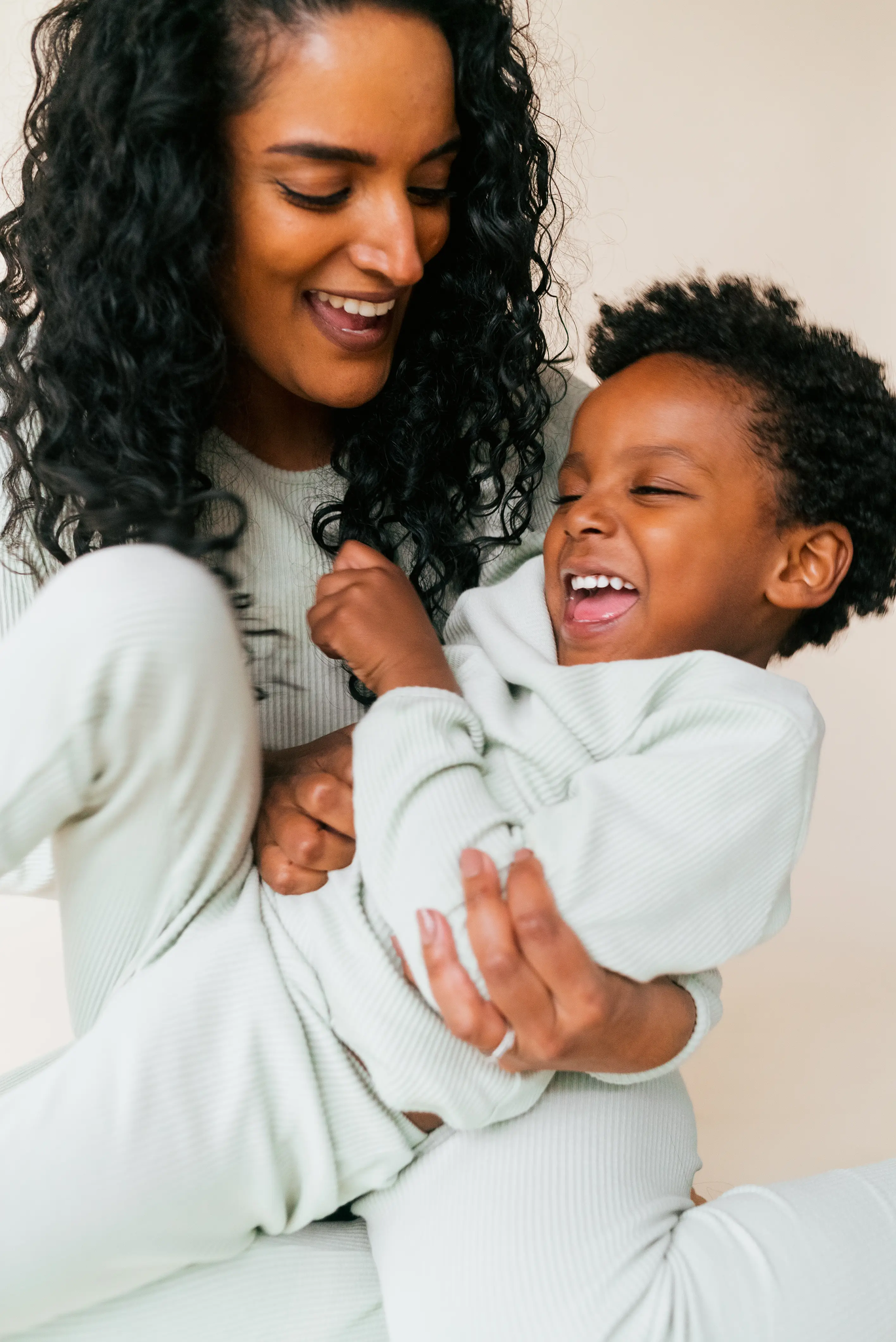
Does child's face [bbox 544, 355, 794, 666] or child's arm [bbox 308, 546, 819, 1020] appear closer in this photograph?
child's arm [bbox 308, 546, 819, 1020]

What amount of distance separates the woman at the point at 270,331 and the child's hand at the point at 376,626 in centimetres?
13

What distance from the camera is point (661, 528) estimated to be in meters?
1.44

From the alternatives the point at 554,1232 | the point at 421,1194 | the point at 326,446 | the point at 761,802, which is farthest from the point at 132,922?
the point at 326,446

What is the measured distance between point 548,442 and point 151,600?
0.86m

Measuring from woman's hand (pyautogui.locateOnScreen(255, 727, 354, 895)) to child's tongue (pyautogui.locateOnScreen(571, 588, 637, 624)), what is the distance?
31 centimetres

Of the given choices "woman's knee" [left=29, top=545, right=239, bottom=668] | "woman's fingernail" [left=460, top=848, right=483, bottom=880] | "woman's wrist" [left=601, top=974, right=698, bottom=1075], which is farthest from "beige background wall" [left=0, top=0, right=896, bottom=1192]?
"woman's knee" [left=29, top=545, right=239, bottom=668]

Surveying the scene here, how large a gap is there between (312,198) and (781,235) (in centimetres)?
159

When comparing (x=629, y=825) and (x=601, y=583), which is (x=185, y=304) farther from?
(x=629, y=825)

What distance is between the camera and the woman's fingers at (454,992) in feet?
3.68

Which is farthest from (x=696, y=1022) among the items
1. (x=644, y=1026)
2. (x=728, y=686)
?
(x=728, y=686)

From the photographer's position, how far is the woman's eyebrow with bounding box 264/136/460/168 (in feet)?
4.43

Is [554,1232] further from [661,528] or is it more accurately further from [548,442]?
[548,442]

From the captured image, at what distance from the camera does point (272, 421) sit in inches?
64.6

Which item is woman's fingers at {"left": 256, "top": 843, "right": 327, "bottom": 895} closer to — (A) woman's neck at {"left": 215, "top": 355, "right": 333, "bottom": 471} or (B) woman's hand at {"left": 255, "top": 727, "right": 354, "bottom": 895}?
(B) woman's hand at {"left": 255, "top": 727, "right": 354, "bottom": 895}
